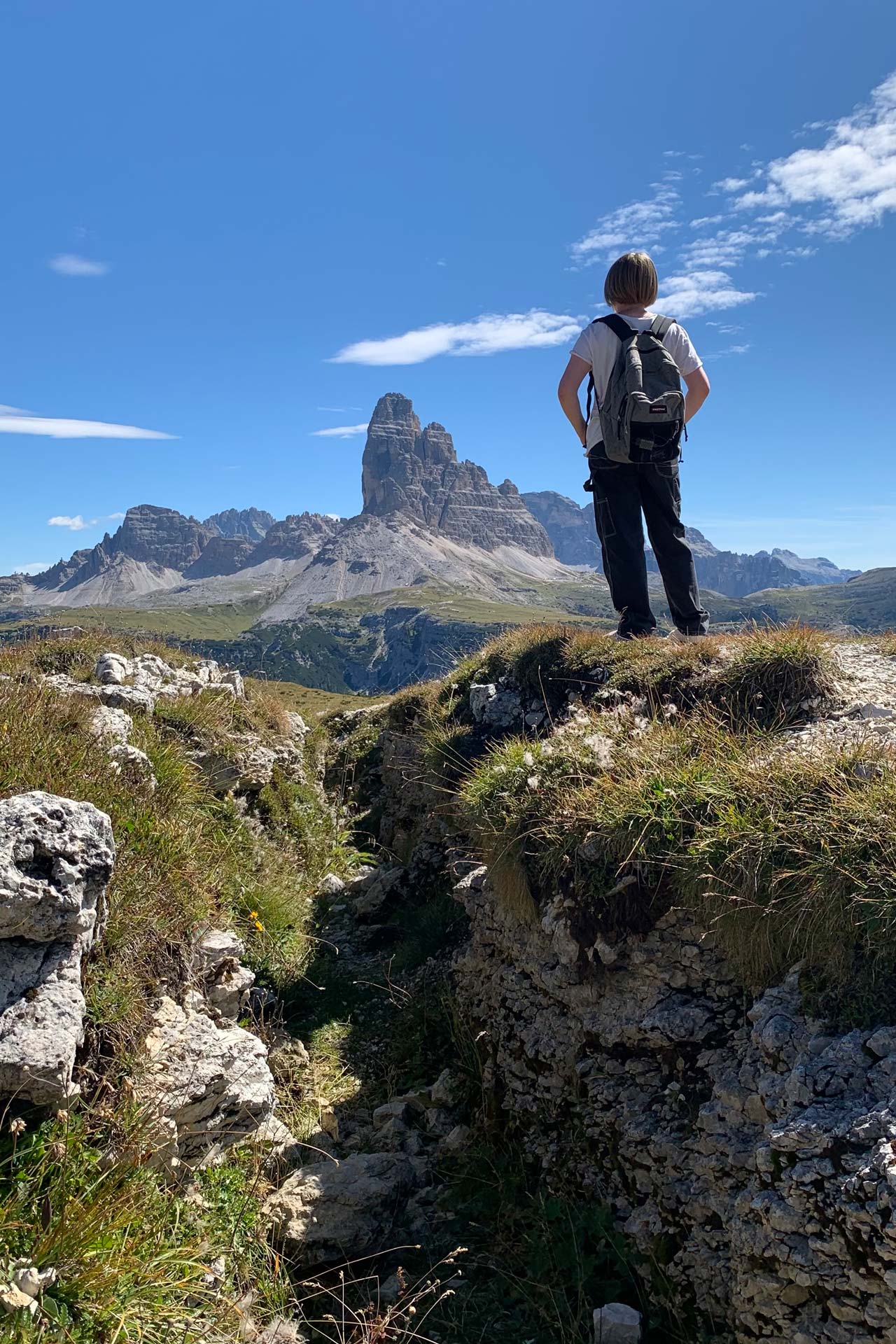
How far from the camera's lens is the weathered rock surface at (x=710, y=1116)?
3709mm

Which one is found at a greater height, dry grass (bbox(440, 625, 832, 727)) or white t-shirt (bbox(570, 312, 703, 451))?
white t-shirt (bbox(570, 312, 703, 451))

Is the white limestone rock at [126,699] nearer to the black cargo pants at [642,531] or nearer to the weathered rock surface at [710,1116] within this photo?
the weathered rock surface at [710,1116]

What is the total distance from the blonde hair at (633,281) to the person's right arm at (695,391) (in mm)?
1085

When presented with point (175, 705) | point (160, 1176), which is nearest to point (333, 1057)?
point (160, 1176)

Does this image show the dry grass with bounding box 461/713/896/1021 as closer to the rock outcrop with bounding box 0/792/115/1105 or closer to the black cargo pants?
the rock outcrop with bounding box 0/792/115/1105

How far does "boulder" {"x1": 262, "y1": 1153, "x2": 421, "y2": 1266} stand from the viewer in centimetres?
521

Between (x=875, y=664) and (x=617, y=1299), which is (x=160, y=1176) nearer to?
(x=617, y=1299)

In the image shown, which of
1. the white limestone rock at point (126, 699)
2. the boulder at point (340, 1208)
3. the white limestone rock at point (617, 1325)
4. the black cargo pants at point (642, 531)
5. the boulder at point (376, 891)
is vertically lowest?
the white limestone rock at point (617, 1325)

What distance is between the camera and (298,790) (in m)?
13.2

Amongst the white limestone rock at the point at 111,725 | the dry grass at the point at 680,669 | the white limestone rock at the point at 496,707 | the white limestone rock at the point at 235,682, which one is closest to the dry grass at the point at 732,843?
the dry grass at the point at 680,669

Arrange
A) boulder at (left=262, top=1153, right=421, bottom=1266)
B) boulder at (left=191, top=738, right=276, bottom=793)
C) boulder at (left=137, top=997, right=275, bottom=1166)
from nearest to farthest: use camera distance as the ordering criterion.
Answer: boulder at (left=137, top=997, right=275, bottom=1166), boulder at (left=262, top=1153, right=421, bottom=1266), boulder at (left=191, top=738, right=276, bottom=793)

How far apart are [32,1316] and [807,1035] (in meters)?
4.31

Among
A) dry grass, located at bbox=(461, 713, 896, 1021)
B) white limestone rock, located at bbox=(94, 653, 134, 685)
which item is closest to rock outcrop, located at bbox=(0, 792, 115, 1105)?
dry grass, located at bbox=(461, 713, 896, 1021)

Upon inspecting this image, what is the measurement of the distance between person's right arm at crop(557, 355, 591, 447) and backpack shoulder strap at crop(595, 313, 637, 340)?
1.60 ft
